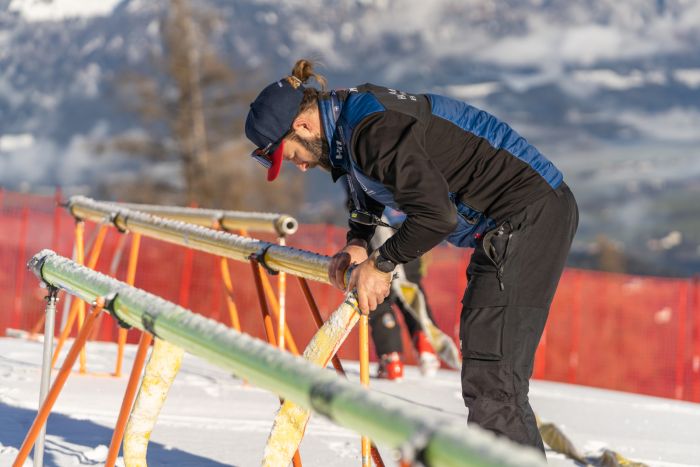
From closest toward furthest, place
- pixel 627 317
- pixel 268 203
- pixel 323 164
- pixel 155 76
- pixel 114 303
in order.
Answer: pixel 114 303
pixel 323 164
pixel 627 317
pixel 155 76
pixel 268 203

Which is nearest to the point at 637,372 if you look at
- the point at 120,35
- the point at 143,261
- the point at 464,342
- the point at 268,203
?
the point at 143,261

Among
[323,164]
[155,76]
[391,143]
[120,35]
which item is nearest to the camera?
[391,143]

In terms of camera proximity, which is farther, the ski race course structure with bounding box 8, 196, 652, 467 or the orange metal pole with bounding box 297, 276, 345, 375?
the orange metal pole with bounding box 297, 276, 345, 375

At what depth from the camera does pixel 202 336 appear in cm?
205

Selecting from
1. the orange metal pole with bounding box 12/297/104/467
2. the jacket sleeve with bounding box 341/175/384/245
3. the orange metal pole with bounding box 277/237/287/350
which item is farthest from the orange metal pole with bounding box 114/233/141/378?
the orange metal pole with bounding box 12/297/104/467

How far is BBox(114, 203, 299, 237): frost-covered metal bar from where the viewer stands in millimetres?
5273

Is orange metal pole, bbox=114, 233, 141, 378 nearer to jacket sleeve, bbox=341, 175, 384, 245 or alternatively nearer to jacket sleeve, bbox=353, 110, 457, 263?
jacket sleeve, bbox=341, 175, 384, 245

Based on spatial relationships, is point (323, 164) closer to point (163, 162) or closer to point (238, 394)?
point (238, 394)

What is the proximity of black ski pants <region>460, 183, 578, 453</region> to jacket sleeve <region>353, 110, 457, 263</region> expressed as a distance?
1.15 feet

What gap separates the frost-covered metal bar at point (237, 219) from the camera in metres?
5.27

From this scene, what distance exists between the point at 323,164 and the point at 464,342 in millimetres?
702

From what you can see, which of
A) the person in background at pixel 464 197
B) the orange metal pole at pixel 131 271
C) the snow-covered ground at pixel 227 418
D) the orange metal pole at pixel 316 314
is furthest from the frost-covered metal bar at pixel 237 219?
the person in background at pixel 464 197

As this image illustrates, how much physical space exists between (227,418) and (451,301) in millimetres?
8614

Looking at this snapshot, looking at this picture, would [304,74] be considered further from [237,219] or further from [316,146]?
[237,219]
